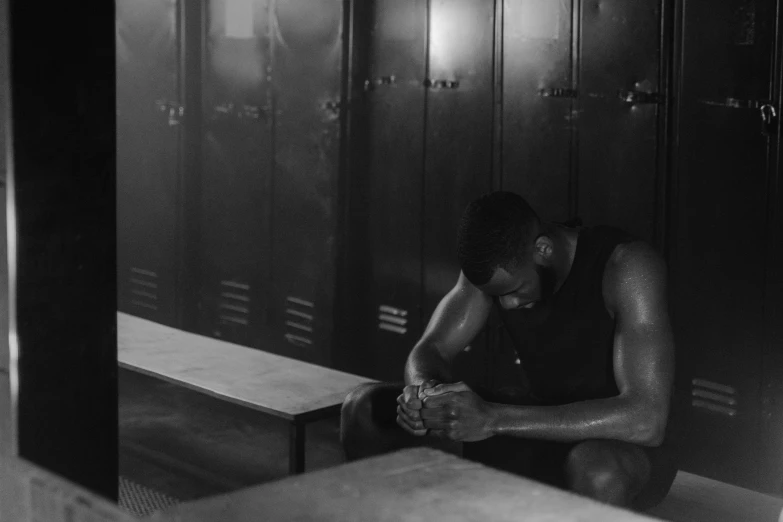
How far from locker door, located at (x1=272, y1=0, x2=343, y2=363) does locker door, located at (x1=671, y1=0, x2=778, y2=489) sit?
63.9 inches

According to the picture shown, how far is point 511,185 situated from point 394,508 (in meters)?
2.57

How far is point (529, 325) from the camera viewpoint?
2619 mm

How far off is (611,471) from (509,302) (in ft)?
1.67

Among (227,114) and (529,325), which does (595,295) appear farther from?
(227,114)

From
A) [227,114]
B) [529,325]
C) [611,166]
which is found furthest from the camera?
[227,114]

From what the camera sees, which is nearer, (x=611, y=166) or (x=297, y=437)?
(x=297, y=437)

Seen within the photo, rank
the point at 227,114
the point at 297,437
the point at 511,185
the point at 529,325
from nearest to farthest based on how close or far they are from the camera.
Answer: the point at 529,325, the point at 297,437, the point at 511,185, the point at 227,114

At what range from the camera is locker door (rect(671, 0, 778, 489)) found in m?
3.28

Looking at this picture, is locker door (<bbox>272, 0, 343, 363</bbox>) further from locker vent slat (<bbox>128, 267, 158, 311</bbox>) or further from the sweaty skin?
the sweaty skin

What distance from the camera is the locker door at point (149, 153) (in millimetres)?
5305

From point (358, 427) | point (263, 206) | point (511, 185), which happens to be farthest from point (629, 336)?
point (263, 206)

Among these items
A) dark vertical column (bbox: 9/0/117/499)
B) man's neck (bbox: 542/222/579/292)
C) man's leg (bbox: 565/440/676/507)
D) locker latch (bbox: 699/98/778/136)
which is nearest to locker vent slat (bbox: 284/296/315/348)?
locker latch (bbox: 699/98/778/136)

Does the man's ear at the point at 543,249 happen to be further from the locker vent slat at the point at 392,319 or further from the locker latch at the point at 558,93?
the locker vent slat at the point at 392,319

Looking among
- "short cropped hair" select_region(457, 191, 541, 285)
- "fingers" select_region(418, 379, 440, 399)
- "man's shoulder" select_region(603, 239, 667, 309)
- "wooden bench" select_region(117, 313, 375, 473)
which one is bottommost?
"wooden bench" select_region(117, 313, 375, 473)
